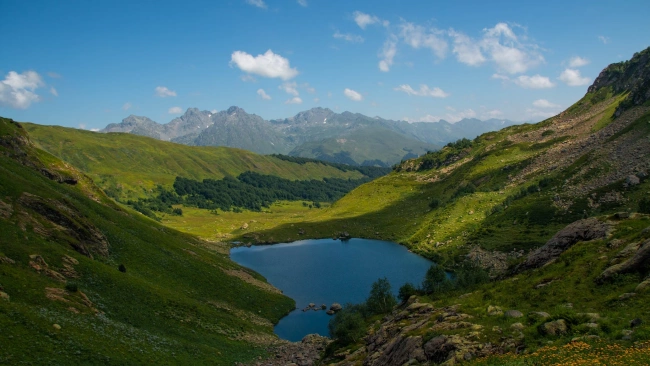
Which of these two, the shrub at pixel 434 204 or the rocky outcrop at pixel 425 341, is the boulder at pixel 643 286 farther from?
the shrub at pixel 434 204

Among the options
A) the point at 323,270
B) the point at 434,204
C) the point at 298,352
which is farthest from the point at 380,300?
the point at 434,204

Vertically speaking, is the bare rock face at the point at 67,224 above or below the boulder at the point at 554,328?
above

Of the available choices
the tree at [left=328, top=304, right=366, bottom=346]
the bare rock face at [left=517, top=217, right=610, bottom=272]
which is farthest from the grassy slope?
the bare rock face at [left=517, top=217, right=610, bottom=272]

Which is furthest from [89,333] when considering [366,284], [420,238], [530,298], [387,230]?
[387,230]

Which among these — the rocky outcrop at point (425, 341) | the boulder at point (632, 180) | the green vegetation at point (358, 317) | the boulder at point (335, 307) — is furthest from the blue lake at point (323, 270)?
the boulder at point (632, 180)

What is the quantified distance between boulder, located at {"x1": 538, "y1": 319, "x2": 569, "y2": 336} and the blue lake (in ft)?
199

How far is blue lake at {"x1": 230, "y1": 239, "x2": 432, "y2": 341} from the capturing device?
94.8m

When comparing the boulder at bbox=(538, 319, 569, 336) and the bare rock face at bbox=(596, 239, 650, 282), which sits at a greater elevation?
the bare rock face at bbox=(596, 239, 650, 282)

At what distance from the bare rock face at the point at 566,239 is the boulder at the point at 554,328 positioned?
22.4 meters

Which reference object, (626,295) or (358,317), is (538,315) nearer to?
(626,295)

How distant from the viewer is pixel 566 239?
50.8 meters

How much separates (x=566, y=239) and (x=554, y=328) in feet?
87.0

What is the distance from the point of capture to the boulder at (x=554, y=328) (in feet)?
93.8

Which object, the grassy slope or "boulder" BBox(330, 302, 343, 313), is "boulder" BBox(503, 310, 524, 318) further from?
"boulder" BBox(330, 302, 343, 313)
